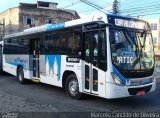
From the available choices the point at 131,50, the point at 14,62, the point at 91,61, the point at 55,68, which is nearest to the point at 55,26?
the point at 55,68

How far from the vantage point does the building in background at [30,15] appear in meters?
56.0

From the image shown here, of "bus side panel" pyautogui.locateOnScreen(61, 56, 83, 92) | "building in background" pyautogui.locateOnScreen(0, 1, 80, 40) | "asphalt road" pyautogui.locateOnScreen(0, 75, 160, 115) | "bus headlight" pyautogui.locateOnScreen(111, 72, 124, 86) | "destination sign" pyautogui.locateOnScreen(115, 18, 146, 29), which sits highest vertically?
"building in background" pyautogui.locateOnScreen(0, 1, 80, 40)

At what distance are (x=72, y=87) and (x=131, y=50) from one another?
290 centimetres

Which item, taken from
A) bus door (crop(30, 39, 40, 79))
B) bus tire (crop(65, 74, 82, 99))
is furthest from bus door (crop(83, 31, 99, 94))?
bus door (crop(30, 39, 40, 79))

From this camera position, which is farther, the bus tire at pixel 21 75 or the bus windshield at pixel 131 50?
the bus tire at pixel 21 75

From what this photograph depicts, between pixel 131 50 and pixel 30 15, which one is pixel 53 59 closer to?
pixel 131 50

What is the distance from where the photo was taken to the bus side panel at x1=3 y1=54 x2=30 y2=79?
1602cm

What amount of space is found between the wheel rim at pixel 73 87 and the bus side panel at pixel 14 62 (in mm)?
4509

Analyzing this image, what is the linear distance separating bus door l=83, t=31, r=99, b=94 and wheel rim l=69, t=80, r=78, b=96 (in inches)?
27.4

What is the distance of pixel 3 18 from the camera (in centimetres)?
6106

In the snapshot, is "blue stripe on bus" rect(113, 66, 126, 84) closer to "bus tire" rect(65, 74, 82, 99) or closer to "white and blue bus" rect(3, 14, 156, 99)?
"white and blue bus" rect(3, 14, 156, 99)

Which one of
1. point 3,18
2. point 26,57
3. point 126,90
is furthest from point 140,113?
point 3,18

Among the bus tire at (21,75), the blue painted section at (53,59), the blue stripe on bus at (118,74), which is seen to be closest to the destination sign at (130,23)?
the blue stripe on bus at (118,74)

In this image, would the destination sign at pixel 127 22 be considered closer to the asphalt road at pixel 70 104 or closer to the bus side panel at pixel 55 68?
the bus side panel at pixel 55 68
